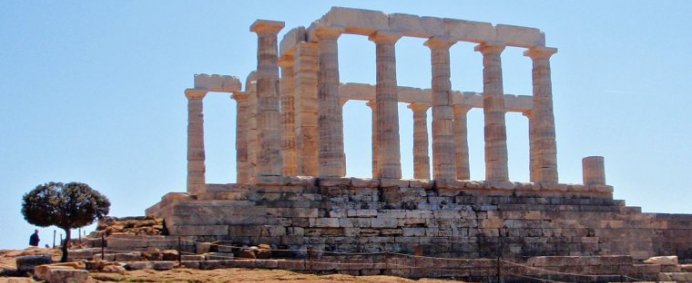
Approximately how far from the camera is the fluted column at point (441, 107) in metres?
47.1

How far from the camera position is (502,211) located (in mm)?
44031

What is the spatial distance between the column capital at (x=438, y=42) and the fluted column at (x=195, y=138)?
40.3 feet

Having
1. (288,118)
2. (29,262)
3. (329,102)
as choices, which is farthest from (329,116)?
(29,262)

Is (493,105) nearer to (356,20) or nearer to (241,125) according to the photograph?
(356,20)

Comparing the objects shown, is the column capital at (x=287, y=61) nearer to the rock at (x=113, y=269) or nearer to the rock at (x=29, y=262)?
the rock at (x=29, y=262)

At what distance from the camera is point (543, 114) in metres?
49.6

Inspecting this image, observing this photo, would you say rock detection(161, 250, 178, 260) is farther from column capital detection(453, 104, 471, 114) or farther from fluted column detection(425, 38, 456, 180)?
column capital detection(453, 104, 471, 114)

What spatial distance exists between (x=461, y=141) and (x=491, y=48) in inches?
347

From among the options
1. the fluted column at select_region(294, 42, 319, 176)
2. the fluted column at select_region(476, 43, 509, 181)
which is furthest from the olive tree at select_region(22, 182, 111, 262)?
the fluted column at select_region(476, 43, 509, 181)

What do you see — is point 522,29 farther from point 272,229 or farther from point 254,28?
point 272,229

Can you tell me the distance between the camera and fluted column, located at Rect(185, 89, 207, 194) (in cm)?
5216

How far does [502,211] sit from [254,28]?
42.0 ft

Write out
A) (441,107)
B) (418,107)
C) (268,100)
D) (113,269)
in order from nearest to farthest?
1. (113,269)
2. (268,100)
3. (441,107)
4. (418,107)

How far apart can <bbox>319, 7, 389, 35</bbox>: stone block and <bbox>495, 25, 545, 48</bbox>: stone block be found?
6.07 metres
